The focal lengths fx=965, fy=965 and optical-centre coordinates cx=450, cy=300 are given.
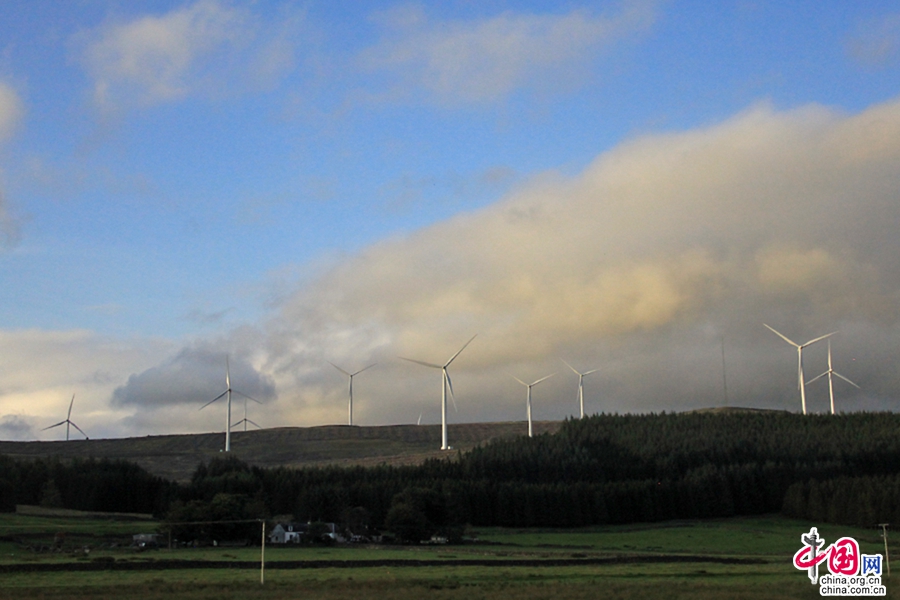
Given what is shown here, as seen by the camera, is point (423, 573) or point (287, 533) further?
point (287, 533)

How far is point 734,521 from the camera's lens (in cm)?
19738

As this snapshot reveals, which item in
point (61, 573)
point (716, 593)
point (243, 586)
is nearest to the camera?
point (716, 593)

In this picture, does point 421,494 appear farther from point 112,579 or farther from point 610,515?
Result: point 112,579

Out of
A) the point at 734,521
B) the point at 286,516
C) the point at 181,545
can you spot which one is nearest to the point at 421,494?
the point at 181,545

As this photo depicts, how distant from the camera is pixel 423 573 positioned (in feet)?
271

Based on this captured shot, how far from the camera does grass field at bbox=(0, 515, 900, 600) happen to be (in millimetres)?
65750

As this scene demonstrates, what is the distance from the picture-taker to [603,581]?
245 feet

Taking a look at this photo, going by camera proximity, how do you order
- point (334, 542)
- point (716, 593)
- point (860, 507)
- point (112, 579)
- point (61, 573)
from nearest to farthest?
point (716, 593), point (112, 579), point (61, 573), point (334, 542), point (860, 507)

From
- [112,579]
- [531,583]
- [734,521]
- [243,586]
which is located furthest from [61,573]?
[734,521]

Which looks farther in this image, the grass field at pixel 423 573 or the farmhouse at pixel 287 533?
the farmhouse at pixel 287 533

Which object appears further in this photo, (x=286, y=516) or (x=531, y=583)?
(x=286, y=516)

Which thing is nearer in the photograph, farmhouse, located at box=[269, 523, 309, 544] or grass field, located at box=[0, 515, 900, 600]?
grass field, located at box=[0, 515, 900, 600]

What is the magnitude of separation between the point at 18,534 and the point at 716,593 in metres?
107

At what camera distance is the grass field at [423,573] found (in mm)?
65750
